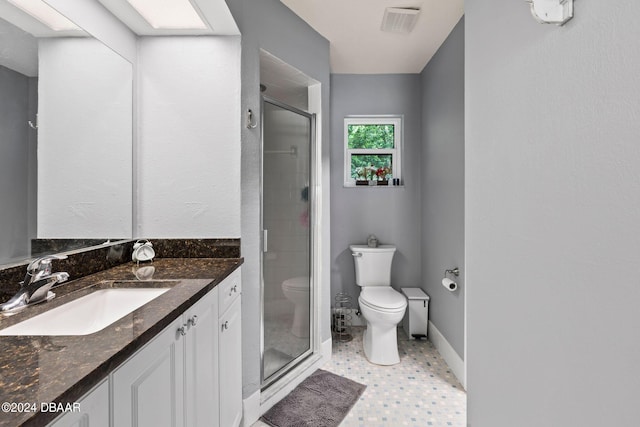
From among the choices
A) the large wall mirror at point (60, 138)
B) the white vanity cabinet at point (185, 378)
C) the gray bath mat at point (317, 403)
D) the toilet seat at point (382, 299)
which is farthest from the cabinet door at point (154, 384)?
the toilet seat at point (382, 299)

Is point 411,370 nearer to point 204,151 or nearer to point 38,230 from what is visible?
point 204,151

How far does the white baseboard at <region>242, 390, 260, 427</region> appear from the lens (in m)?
1.78

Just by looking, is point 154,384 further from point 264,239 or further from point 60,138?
point 264,239

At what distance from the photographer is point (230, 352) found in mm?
1556

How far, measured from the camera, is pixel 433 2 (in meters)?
2.14

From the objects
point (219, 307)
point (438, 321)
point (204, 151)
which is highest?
point (204, 151)

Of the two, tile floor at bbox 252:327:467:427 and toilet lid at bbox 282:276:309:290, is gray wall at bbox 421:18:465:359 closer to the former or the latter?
tile floor at bbox 252:327:467:427

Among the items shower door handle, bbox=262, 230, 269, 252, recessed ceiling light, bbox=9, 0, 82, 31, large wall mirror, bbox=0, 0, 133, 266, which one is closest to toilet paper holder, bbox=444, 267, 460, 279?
shower door handle, bbox=262, 230, 269, 252

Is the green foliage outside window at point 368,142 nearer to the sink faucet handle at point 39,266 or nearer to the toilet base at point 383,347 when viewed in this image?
the toilet base at point 383,347

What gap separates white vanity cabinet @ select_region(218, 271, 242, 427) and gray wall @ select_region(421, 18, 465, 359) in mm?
1606

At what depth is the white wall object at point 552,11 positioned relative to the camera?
2.20 feet

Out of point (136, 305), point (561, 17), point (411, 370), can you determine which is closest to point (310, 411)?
point (411, 370)

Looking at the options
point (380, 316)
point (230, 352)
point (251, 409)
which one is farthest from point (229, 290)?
point (380, 316)

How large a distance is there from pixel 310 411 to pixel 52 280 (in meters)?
1.61
